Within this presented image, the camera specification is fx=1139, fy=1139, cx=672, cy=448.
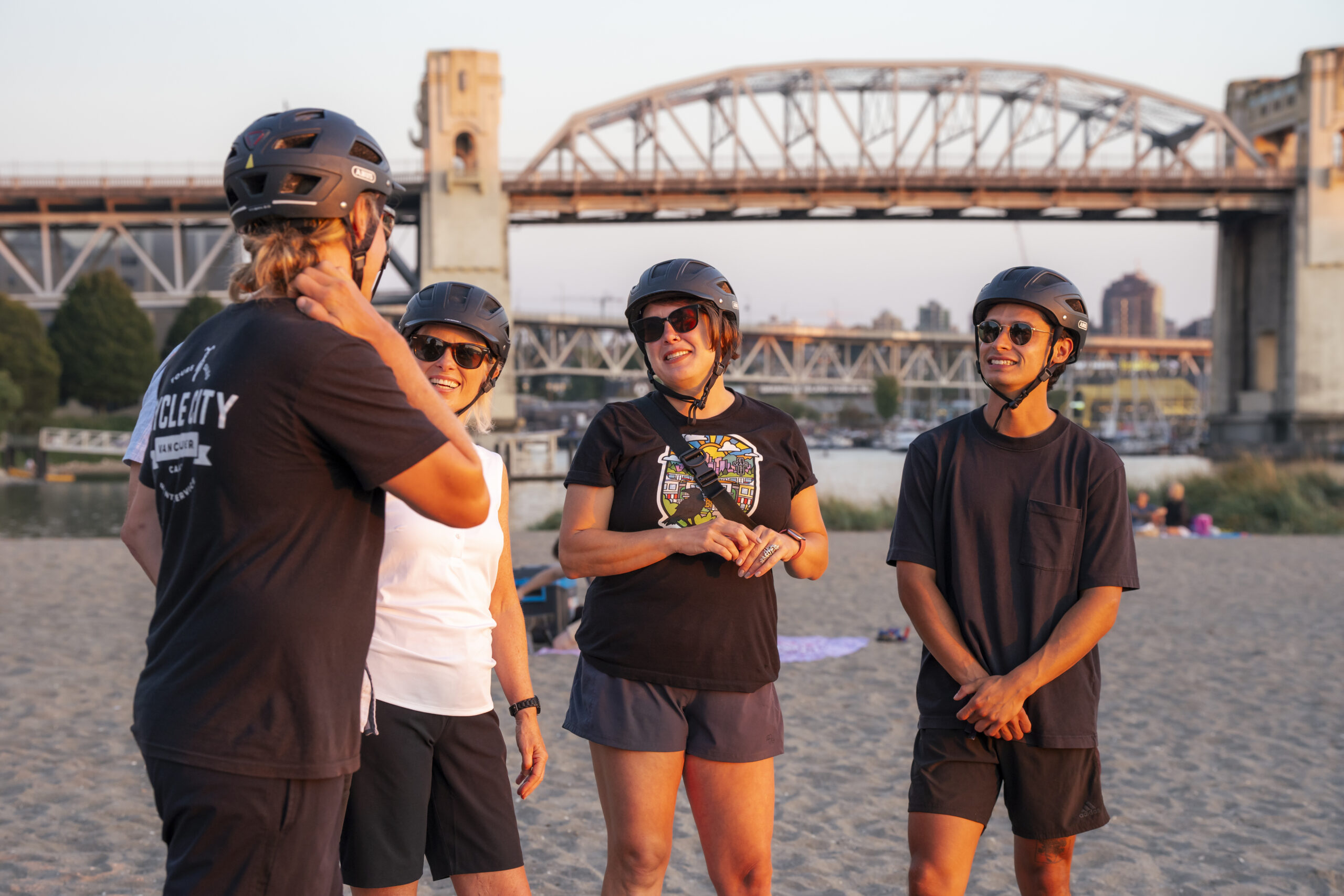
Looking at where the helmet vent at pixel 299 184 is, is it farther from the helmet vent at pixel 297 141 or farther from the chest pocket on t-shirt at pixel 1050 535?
the chest pocket on t-shirt at pixel 1050 535

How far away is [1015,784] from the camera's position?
11.2ft

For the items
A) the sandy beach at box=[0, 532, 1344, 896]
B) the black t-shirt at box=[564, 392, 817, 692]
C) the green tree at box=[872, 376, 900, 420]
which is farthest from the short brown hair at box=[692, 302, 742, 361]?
the green tree at box=[872, 376, 900, 420]

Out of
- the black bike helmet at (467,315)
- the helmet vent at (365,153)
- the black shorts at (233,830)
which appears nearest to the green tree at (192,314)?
the black bike helmet at (467,315)

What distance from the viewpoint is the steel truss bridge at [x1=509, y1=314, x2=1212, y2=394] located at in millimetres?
101750

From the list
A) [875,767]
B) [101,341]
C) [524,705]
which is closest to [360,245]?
[524,705]

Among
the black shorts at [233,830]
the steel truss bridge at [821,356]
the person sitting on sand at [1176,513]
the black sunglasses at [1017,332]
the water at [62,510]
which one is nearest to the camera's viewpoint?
the black shorts at [233,830]

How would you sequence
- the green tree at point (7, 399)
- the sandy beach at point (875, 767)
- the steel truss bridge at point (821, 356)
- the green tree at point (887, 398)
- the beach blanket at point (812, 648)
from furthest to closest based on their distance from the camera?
the green tree at point (887, 398) → the steel truss bridge at point (821, 356) → the green tree at point (7, 399) → the beach blanket at point (812, 648) → the sandy beach at point (875, 767)

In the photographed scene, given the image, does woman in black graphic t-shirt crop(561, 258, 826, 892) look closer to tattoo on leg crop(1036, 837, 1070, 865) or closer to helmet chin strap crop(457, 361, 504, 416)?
helmet chin strap crop(457, 361, 504, 416)

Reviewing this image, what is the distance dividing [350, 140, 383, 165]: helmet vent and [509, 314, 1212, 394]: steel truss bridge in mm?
86215

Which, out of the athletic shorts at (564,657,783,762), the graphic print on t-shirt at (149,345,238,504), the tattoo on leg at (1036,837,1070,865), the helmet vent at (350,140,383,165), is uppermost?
the helmet vent at (350,140,383,165)

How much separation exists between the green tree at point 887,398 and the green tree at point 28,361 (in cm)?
9877

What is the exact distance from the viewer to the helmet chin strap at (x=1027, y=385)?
360 centimetres

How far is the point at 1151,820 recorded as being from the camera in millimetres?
5934

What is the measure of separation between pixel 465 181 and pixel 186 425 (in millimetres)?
64076
